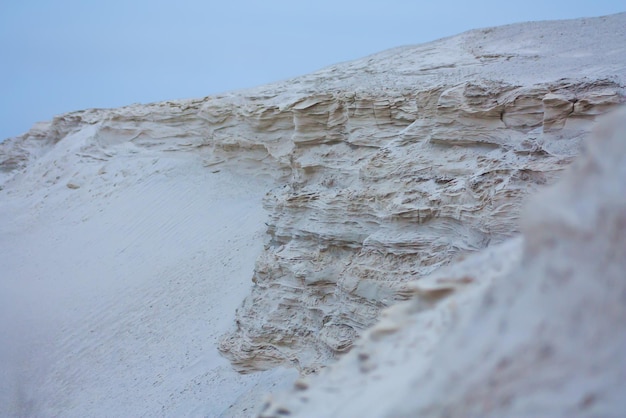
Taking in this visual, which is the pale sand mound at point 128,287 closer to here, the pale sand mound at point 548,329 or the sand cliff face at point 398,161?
the sand cliff face at point 398,161

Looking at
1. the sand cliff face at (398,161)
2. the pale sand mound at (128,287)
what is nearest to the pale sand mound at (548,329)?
the sand cliff face at (398,161)

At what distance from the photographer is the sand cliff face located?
8195mm

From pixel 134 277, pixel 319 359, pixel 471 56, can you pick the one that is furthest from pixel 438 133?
pixel 134 277

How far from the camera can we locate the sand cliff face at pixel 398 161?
8195mm

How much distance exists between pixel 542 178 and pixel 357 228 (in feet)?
10.3

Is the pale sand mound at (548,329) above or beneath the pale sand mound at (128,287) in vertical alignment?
above

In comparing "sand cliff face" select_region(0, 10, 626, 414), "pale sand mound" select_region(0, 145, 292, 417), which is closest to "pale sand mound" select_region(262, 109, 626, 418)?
"sand cliff face" select_region(0, 10, 626, 414)

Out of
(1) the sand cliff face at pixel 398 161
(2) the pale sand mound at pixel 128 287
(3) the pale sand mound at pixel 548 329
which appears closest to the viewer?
(3) the pale sand mound at pixel 548 329

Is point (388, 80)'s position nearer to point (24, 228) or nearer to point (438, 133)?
point (438, 133)

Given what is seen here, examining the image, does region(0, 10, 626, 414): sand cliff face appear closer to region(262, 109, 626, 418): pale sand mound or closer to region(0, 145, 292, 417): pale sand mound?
region(0, 145, 292, 417): pale sand mound

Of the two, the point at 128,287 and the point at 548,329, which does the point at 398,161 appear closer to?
the point at 548,329

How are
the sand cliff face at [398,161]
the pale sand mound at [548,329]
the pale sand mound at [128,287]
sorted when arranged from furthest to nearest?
the pale sand mound at [128,287] < the sand cliff face at [398,161] < the pale sand mound at [548,329]

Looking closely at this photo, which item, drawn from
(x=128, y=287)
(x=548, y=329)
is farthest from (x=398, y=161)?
(x=128, y=287)

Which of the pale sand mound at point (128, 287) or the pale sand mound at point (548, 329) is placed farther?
the pale sand mound at point (128, 287)
